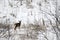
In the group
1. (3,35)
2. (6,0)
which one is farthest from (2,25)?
(6,0)

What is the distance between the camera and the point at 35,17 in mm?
1003

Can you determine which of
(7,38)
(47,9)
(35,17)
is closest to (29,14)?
(35,17)

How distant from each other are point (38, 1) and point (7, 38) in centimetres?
41

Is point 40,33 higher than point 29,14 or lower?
lower

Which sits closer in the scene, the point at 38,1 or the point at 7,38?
the point at 7,38

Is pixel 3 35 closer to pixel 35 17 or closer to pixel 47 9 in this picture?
pixel 35 17

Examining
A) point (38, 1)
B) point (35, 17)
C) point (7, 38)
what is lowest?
point (7, 38)

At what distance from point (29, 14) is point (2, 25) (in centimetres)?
24

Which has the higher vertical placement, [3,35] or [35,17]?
[35,17]

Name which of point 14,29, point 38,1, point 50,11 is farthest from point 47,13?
point 14,29

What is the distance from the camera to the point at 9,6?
Result: 3.38 feet

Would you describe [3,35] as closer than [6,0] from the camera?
Yes

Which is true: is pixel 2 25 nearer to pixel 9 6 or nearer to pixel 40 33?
pixel 9 6

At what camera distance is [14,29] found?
97cm
